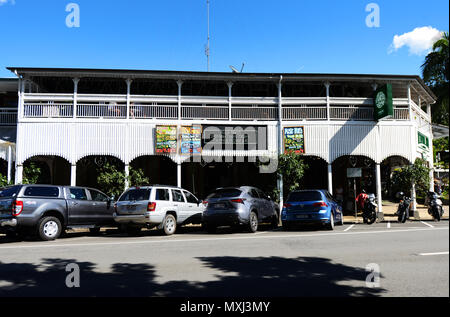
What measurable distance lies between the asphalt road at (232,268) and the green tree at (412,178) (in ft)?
28.1

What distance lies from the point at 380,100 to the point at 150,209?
13159 mm

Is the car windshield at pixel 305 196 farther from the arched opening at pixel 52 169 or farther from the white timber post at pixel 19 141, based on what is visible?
the arched opening at pixel 52 169

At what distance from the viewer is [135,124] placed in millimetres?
18609

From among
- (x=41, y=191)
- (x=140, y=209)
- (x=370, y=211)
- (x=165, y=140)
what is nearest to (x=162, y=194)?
(x=140, y=209)

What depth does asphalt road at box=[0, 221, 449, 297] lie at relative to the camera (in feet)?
17.1

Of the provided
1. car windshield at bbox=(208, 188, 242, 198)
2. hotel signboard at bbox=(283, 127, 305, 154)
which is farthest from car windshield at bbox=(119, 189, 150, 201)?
hotel signboard at bbox=(283, 127, 305, 154)

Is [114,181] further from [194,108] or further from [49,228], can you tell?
[49,228]

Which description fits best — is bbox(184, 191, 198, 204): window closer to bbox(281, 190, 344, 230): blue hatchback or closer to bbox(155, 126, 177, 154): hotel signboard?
bbox(281, 190, 344, 230): blue hatchback

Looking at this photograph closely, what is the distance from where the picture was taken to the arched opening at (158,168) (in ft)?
73.7

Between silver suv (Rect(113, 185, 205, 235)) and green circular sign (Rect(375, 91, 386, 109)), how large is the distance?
1159 centimetres
